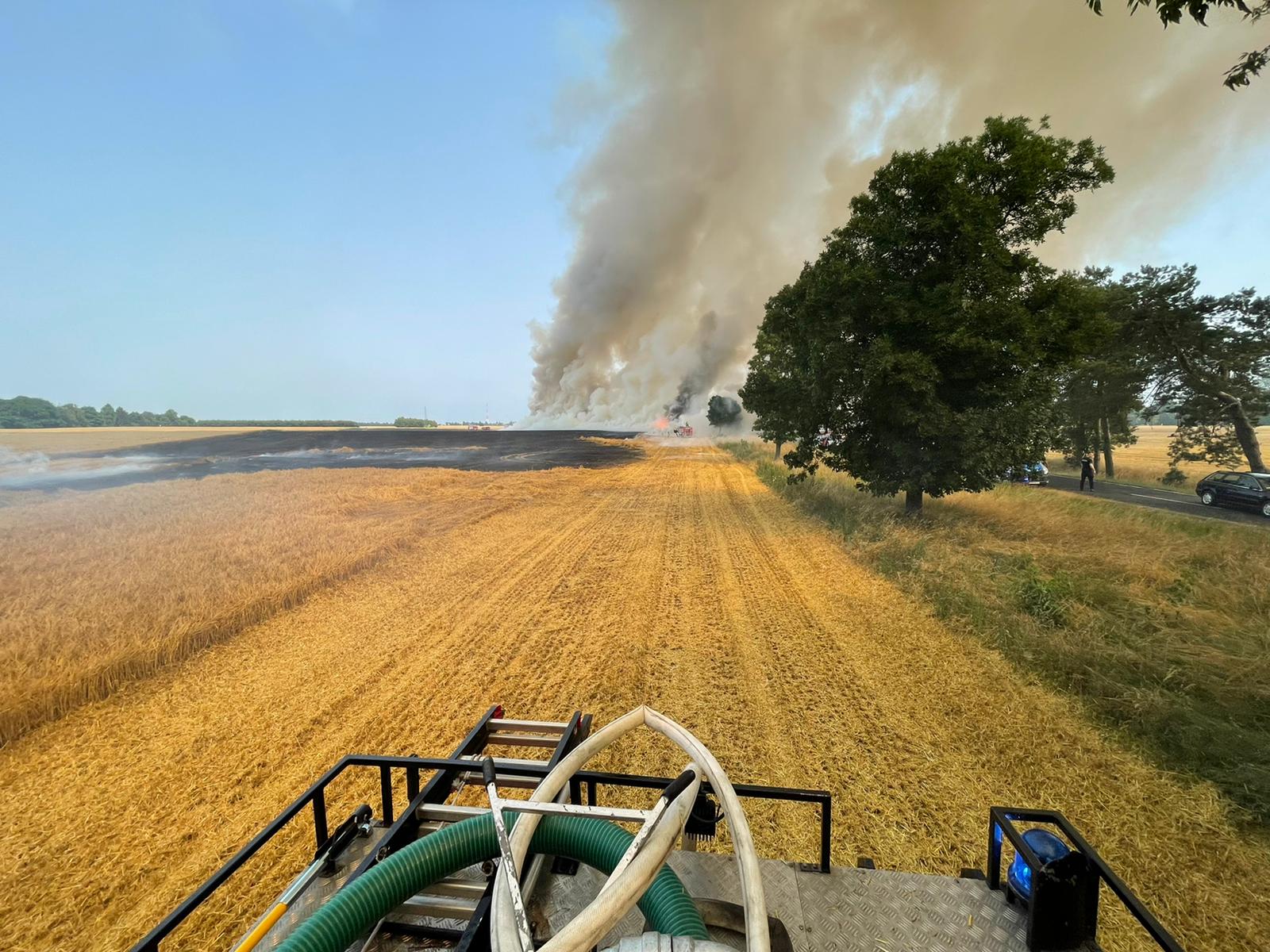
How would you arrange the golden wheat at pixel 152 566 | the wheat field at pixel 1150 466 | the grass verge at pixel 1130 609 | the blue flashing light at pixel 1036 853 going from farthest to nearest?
the wheat field at pixel 1150 466 → the golden wheat at pixel 152 566 → the grass verge at pixel 1130 609 → the blue flashing light at pixel 1036 853

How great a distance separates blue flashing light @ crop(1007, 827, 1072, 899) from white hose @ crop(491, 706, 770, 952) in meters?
1.65

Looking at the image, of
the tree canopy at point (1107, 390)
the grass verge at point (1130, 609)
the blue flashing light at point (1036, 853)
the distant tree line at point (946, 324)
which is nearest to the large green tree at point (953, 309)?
the distant tree line at point (946, 324)

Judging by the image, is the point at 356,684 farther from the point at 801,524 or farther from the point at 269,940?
the point at 801,524

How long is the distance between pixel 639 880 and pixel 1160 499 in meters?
33.4

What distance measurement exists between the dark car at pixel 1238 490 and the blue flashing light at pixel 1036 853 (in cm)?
2666

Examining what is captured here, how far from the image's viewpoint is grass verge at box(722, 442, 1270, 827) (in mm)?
5871

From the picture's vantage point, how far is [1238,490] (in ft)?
66.7

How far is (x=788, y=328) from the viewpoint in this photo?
59.7ft

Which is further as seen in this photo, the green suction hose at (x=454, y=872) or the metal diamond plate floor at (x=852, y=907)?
the metal diamond plate floor at (x=852, y=907)

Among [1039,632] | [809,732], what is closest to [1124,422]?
[1039,632]

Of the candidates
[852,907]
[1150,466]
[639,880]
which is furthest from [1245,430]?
[639,880]

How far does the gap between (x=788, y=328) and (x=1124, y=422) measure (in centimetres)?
3166

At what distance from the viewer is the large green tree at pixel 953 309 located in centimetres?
1309

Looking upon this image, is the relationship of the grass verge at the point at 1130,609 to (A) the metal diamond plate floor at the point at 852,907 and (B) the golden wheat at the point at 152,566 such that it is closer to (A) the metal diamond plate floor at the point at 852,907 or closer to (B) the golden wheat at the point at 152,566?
(A) the metal diamond plate floor at the point at 852,907
